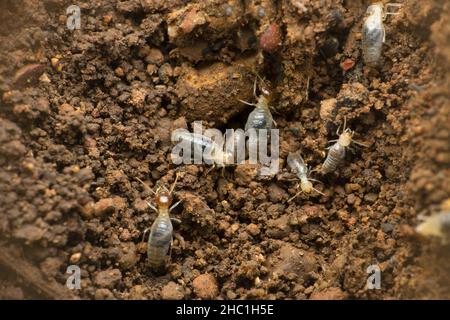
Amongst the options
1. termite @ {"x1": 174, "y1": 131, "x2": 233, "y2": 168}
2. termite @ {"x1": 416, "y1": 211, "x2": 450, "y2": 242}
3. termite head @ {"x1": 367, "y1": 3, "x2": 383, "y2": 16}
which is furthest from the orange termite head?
termite head @ {"x1": 367, "y1": 3, "x2": 383, "y2": 16}

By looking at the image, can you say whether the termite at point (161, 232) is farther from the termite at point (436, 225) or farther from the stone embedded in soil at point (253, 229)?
the termite at point (436, 225)

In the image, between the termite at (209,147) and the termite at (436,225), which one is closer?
the termite at (436,225)

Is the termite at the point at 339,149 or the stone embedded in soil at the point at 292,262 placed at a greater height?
the termite at the point at 339,149

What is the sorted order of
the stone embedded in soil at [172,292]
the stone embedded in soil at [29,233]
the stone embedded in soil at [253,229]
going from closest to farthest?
the stone embedded in soil at [29,233] < the stone embedded in soil at [172,292] < the stone embedded in soil at [253,229]

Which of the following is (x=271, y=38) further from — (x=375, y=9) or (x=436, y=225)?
(x=436, y=225)

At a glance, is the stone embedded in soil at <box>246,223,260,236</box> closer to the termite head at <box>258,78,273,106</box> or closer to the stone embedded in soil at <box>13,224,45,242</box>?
the termite head at <box>258,78,273,106</box>

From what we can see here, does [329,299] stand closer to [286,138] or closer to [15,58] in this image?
[286,138]

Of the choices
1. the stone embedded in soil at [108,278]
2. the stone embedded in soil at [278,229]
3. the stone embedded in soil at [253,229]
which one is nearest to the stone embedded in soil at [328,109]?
the stone embedded in soil at [278,229]
